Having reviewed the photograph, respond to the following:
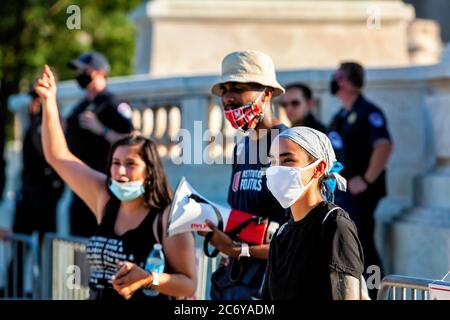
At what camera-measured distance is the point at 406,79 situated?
955 centimetres

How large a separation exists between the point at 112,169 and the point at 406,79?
3858mm

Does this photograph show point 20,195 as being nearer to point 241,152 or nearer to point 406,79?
point 406,79

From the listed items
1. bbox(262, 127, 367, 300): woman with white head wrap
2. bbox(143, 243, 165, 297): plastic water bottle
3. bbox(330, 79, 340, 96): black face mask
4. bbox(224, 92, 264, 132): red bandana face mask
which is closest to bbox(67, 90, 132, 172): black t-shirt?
bbox(330, 79, 340, 96): black face mask

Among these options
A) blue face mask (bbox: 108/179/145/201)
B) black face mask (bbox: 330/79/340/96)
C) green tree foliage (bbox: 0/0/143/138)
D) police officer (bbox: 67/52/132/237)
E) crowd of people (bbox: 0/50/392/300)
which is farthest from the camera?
green tree foliage (bbox: 0/0/143/138)

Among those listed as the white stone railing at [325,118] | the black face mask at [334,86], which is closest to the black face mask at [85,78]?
Answer: the white stone railing at [325,118]

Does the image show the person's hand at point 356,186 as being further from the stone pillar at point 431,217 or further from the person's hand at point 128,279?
the person's hand at point 128,279

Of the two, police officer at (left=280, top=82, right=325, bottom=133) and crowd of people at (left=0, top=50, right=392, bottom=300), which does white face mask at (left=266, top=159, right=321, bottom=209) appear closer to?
crowd of people at (left=0, top=50, right=392, bottom=300)

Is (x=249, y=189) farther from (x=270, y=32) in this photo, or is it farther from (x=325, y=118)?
(x=270, y=32)

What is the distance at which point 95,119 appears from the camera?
9078 millimetres

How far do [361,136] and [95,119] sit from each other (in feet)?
6.93

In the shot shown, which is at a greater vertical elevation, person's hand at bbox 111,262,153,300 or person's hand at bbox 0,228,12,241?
person's hand at bbox 0,228,12,241

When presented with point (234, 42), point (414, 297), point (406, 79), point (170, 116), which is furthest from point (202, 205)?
point (234, 42)

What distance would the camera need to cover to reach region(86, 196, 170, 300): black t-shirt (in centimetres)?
611

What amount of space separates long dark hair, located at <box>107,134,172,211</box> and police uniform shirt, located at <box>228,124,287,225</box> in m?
0.57
